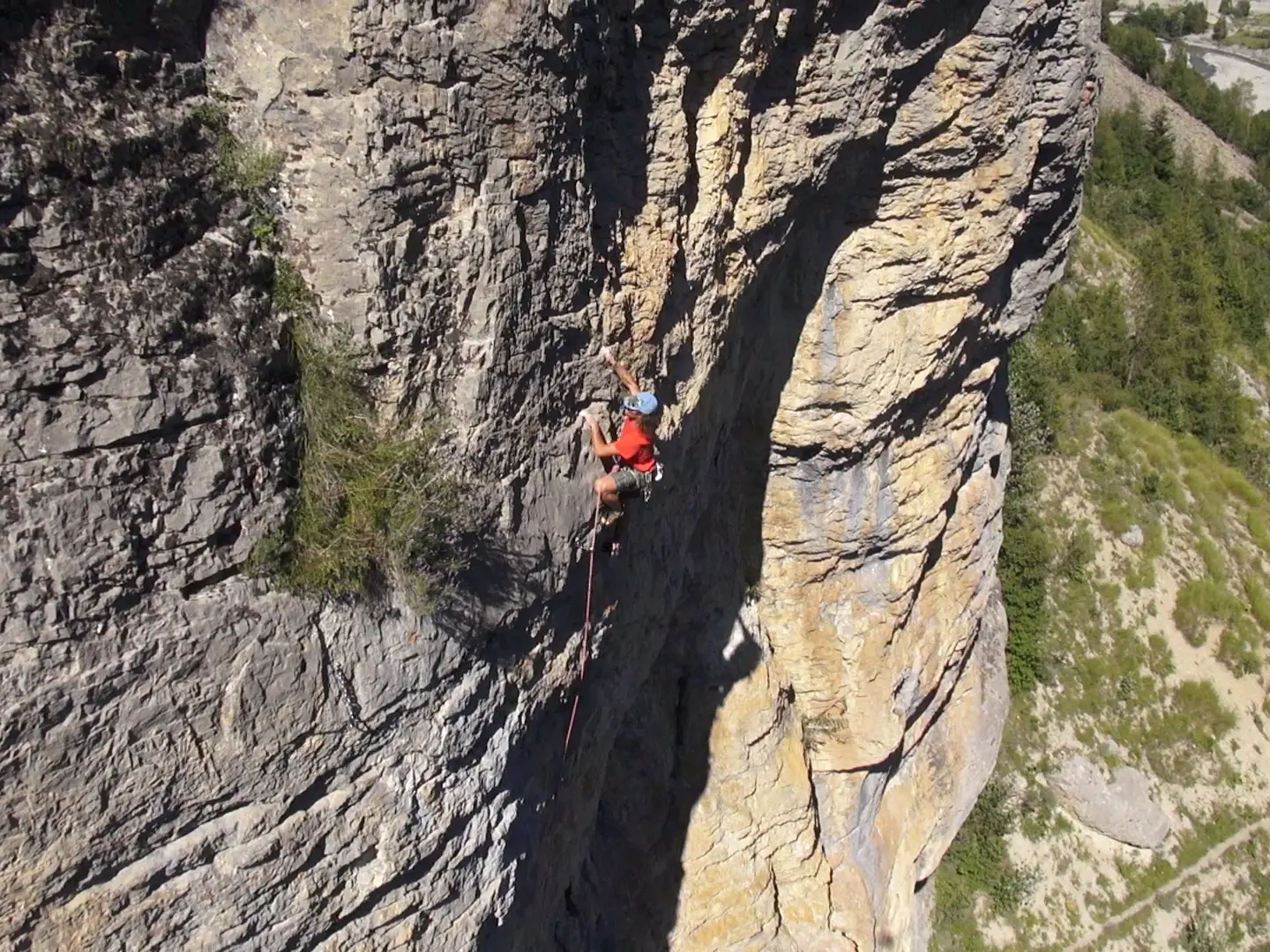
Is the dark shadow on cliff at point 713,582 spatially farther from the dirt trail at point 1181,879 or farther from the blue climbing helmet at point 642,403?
the dirt trail at point 1181,879

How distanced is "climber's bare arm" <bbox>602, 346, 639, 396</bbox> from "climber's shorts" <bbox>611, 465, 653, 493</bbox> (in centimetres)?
48

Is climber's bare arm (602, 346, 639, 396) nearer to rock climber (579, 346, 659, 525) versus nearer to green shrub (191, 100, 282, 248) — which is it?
rock climber (579, 346, 659, 525)

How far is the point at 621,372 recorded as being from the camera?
5531 millimetres

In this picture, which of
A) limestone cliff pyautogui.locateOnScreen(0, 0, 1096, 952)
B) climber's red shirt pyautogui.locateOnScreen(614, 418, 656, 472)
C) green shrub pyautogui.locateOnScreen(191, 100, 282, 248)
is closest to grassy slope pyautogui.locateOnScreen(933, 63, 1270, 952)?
limestone cliff pyautogui.locateOnScreen(0, 0, 1096, 952)

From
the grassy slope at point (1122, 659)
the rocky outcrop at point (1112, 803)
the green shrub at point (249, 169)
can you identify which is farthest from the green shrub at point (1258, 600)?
the green shrub at point (249, 169)

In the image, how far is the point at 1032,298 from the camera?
10.5 m

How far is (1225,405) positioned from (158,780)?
27422mm

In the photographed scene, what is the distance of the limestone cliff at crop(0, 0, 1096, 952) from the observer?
3645mm

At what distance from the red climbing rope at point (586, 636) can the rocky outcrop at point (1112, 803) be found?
15008 millimetres

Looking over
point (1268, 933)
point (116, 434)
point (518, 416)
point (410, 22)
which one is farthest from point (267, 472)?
point (1268, 933)

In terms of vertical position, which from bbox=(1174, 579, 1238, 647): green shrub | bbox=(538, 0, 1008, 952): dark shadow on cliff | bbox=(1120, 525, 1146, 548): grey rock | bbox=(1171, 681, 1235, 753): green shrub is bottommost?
bbox=(1171, 681, 1235, 753): green shrub

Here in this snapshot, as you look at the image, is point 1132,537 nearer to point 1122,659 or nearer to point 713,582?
point 1122,659

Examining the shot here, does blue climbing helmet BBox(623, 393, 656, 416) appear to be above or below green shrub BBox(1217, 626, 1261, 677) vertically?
above

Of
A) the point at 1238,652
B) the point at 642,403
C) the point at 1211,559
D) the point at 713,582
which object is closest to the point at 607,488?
the point at 642,403
